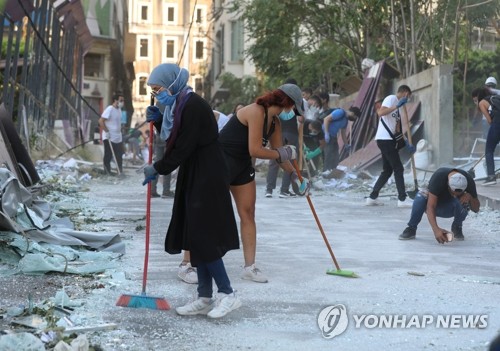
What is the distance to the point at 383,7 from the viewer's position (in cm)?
2352

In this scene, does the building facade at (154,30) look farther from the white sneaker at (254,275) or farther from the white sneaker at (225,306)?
the white sneaker at (225,306)

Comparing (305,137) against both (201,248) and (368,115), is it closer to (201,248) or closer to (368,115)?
(368,115)

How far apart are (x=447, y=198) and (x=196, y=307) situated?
4.03 m

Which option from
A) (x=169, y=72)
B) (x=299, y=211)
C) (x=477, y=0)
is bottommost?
(x=299, y=211)

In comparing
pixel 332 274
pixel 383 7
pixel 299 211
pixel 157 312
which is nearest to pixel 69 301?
pixel 157 312

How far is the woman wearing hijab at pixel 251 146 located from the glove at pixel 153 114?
0.90m

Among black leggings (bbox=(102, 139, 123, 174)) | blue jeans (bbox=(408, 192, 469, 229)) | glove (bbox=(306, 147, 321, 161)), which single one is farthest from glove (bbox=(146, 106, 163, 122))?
black leggings (bbox=(102, 139, 123, 174))

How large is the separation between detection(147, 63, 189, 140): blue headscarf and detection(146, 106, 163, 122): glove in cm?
21

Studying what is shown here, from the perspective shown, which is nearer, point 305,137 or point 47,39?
point 305,137

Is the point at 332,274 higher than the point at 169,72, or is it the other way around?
the point at 169,72

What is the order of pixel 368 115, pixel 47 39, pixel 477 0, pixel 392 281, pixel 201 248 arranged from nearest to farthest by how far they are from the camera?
1. pixel 201 248
2. pixel 392 281
3. pixel 477 0
4. pixel 368 115
5. pixel 47 39

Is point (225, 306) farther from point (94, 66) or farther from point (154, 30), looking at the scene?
point (154, 30)

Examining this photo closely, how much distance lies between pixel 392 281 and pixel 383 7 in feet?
57.5

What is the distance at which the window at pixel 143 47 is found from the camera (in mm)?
85188
